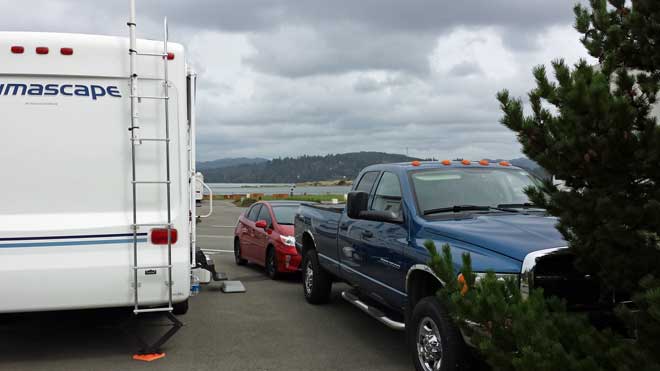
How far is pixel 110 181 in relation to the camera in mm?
5867

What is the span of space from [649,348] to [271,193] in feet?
154

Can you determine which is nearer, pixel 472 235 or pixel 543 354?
pixel 543 354

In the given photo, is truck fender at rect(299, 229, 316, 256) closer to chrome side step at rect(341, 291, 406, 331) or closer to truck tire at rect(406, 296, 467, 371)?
chrome side step at rect(341, 291, 406, 331)

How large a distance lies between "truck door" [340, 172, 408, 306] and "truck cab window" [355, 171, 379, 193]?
0.69 feet

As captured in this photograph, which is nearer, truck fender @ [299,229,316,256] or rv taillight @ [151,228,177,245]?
rv taillight @ [151,228,177,245]

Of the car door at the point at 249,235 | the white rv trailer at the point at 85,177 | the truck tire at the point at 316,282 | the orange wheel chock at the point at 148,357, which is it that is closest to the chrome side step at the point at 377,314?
the truck tire at the point at 316,282

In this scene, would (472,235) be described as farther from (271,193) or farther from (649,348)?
(271,193)

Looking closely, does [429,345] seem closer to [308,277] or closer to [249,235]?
[308,277]

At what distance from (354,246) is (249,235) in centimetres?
550

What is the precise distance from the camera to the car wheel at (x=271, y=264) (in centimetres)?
1079

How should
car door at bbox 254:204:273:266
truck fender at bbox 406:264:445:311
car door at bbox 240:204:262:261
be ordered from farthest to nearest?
1. car door at bbox 240:204:262:261
2. car door at bbox 254:204:273:266
3. truck fender at bbox 406:264:445:311

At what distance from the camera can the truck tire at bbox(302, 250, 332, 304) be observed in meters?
8.55

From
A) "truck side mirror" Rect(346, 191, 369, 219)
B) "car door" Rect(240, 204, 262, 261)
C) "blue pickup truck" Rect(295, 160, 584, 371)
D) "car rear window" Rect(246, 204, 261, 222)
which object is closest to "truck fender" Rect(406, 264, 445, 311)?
"blue pickup truck" Rect(295, 160, 584, 371)

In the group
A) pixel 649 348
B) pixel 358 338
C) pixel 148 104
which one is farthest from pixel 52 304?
pixel 649 348
